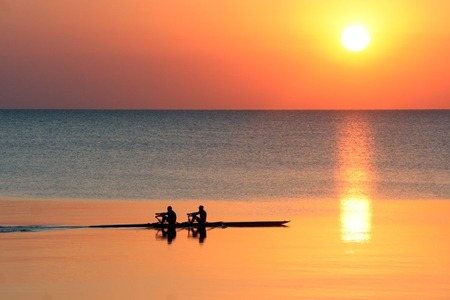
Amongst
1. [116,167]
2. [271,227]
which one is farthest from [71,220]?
[116,167]

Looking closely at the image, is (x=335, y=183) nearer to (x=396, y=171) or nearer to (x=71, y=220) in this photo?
(x=396, y=171)

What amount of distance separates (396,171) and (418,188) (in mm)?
16503

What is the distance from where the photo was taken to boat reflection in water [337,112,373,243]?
3816 centimetres

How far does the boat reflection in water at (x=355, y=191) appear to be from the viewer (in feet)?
125

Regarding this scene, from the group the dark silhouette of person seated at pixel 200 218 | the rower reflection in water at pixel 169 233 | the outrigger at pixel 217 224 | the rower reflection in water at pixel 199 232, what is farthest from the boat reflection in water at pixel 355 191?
the rower reflection in water at pixel 169 233

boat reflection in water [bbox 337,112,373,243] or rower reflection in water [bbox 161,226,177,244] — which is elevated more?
boat reflection in water [bbox 337,112,373,243]

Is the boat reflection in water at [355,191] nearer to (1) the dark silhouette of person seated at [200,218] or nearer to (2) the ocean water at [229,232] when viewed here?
(2) the ocean water at [229,232]

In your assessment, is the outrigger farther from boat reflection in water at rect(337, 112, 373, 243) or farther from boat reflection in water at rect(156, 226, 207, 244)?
boat reflection in water at rect(337, 112, 373, 243)

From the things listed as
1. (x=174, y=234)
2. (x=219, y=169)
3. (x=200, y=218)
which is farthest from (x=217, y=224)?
(x=219, y=169)

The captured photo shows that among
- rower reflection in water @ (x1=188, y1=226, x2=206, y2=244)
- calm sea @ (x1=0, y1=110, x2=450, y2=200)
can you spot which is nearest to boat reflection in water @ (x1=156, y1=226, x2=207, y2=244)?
rower reflection in water @ (x1=188, y1=226, x2=206, y2=244)

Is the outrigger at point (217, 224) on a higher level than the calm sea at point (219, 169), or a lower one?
lower

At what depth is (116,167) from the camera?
7544 centimetres

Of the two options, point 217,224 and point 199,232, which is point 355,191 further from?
point 199,232

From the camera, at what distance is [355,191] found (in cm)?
5672
